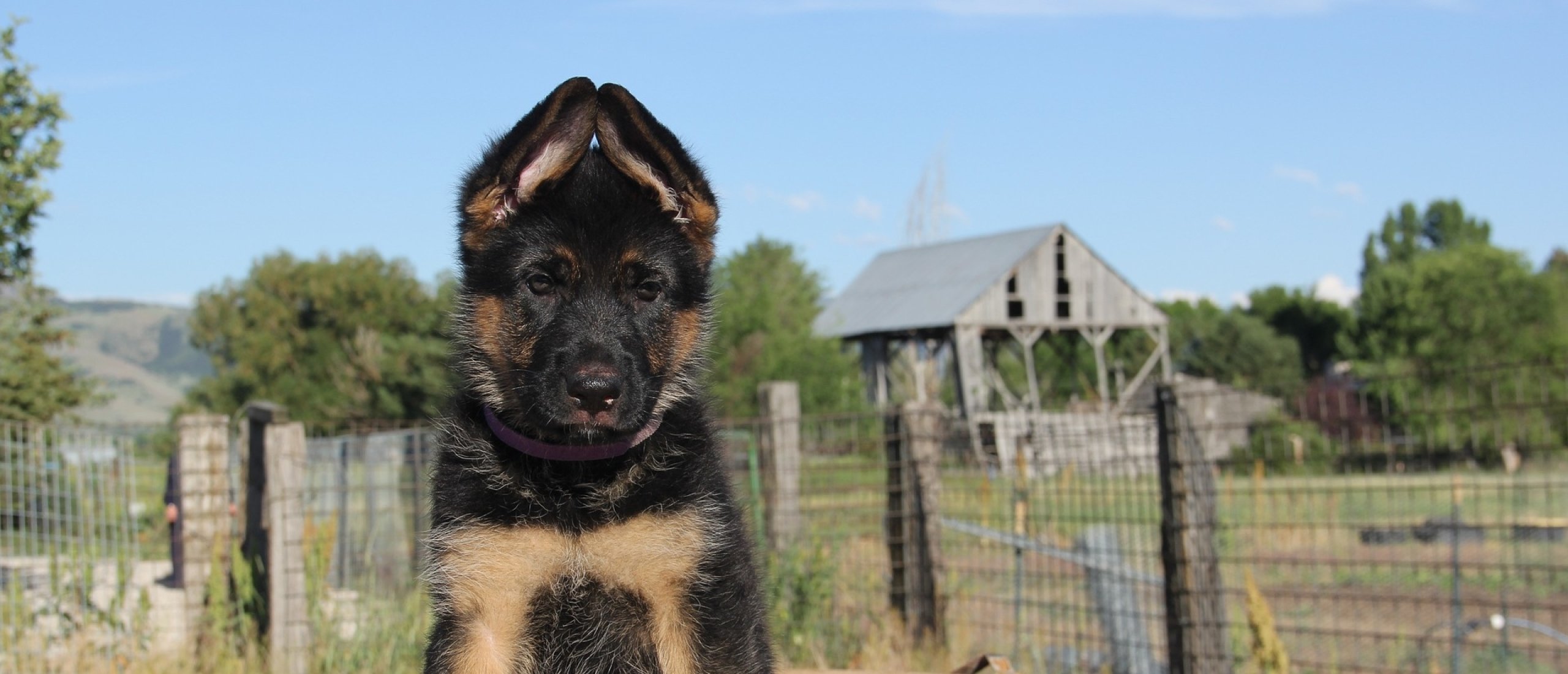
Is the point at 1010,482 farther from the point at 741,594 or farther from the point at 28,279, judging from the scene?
the point at 28,279

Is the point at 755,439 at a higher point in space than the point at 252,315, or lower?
lower

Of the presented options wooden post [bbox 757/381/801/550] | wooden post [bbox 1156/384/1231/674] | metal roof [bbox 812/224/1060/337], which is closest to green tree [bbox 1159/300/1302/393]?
metal roof [bbox 812/224/1060/337]

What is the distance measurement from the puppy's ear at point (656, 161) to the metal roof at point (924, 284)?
4427 centimetres

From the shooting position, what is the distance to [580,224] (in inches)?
141

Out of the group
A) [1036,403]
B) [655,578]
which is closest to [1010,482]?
[655,578]

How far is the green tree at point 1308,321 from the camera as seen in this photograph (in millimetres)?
85938

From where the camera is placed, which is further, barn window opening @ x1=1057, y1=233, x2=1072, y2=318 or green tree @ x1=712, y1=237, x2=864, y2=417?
barn window opening @ x1=1057, y1=233, x2=1072, y2=318

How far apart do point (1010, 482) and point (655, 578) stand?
257 inches

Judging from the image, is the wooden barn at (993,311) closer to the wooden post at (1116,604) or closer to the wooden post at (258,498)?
the wooden post at (1116,604)

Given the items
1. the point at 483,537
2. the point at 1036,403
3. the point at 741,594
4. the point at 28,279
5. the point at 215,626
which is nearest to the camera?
the point at 483,537

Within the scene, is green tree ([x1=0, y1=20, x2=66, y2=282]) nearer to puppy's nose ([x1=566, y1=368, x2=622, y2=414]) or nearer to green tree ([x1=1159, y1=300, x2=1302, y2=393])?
puppy's nose ([x1=566, y1=368, x2=622, y2=414])

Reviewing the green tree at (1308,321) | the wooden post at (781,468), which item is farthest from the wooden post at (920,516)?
→ the green tree at (1308,321)

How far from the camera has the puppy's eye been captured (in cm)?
360

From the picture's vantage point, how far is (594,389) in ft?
11.0
